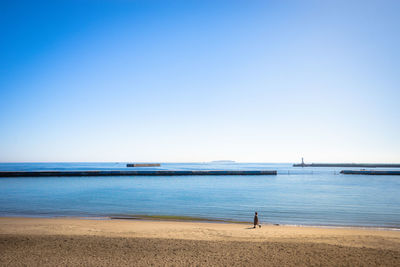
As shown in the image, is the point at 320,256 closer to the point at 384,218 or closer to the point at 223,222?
the point at 223,222

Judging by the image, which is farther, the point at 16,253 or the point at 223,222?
the point at 223,222

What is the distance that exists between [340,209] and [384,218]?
150 inches

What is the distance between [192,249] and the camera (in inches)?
372

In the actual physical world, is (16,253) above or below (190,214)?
above

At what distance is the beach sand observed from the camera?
8.27m

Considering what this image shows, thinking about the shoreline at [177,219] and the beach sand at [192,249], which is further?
the shoreline at [177,219]

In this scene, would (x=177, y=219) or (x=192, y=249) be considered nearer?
(x=192, y=249)

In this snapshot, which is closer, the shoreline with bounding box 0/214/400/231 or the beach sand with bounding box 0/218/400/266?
the beach sand with bounding box 0/218/400/266

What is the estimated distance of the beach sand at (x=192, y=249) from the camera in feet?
27.1

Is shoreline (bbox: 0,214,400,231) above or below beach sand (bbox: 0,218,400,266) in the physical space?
below

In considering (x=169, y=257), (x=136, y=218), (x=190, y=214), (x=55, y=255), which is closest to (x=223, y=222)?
(x=190, y=214)

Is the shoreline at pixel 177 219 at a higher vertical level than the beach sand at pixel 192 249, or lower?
lower

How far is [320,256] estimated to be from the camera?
882cm

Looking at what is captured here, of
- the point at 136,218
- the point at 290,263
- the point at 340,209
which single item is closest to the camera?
the point at 290,263
